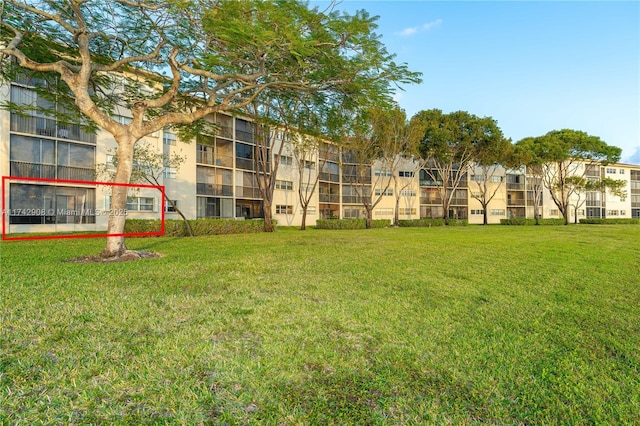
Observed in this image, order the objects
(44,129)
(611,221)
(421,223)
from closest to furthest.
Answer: (44,129), (421,223), (611,221)

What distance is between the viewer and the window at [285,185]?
36781 millimetres

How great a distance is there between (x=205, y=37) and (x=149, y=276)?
6.58 metres

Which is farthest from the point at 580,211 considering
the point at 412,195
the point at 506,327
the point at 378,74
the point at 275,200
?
the point at 506,327

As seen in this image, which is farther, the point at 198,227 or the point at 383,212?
the point at 383,212

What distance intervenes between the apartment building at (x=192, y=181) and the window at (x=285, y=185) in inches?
4.4

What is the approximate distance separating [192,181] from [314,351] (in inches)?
1097

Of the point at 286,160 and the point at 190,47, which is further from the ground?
the point at 286,160

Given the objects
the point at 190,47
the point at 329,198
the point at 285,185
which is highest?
the point at 190,47

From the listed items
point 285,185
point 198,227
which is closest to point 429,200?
point 285,185

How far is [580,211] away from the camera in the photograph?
199 feet

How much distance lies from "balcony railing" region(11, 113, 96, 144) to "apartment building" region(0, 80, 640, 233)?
0.05 m

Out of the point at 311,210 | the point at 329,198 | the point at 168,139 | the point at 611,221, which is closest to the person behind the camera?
the point at 168,139

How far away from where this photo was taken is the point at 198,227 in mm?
21188

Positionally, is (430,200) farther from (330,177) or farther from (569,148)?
(330,177)
